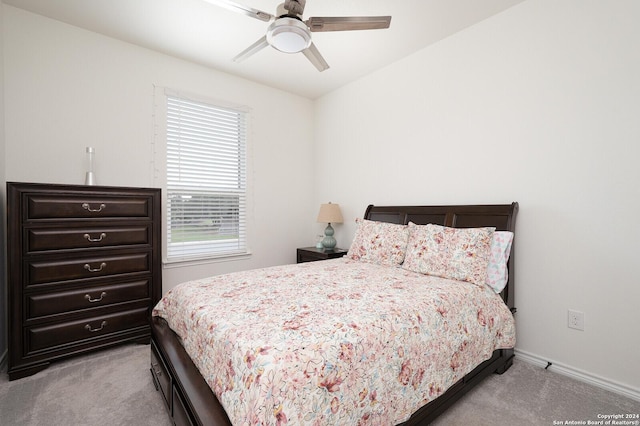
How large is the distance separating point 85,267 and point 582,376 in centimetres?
375

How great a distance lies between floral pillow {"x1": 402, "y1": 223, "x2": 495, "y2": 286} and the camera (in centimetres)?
210

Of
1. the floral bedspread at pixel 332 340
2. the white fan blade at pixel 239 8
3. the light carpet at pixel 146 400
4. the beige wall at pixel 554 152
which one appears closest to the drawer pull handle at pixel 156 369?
the light carpet at pixel 146 400

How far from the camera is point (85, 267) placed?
2326mm

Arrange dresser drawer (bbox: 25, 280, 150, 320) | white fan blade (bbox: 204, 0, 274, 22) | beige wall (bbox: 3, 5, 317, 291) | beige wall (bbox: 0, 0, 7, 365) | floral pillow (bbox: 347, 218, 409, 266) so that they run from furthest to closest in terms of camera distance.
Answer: floral pillow (bbox: 347, 218, 409, 266) → beige wall (bbox: 3, 5, 317, 291) → beige wall (bbox: 0, 0, 7, 365) → dresser drawer (bbox: 25, 280, 150, 320) → white fan blade (bbox: 204, 0, 274, 22)

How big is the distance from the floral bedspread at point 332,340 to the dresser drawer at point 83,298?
641mm

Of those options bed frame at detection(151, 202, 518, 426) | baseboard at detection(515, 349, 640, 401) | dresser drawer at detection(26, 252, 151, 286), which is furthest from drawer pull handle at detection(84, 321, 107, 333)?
baseboard at detection(515, 349, 640, 401)

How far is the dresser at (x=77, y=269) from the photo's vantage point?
2064mm

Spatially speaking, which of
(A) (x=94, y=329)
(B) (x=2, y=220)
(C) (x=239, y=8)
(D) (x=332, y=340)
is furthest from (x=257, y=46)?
(A) (x=94, y=329)

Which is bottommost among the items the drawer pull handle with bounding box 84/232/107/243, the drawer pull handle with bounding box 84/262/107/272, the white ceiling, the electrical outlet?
the electrical outlet

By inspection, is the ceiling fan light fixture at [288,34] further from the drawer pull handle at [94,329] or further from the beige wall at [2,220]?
the drawer pull handle at [94,329]

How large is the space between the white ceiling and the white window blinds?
23.1 inches

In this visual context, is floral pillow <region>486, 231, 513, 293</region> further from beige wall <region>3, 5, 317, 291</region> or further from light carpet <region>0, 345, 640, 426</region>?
beige wall <region>3, 5, 317, 291</region>

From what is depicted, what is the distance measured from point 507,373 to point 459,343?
32.9 inches

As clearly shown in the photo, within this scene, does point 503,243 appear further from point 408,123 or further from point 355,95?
point 355,95
